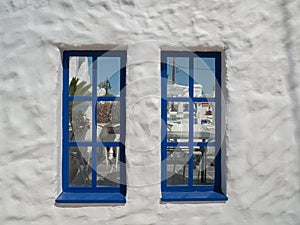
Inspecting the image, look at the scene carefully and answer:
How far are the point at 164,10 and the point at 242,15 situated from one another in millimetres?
802

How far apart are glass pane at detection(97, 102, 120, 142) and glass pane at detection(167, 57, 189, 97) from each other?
0.92 m

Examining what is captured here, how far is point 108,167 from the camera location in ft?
14.9

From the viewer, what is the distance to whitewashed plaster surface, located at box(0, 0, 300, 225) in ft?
9.17

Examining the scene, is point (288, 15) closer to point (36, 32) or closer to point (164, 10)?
point (164, 10)

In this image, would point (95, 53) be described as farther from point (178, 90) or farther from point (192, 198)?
point (192, 198)

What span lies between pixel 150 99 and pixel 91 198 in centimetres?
117

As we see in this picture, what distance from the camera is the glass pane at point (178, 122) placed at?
4.01 meters

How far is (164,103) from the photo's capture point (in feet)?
9.77

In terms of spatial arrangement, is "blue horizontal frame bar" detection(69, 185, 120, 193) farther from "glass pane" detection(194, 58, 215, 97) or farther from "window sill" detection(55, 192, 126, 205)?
"glass pane" detection(194, 58, 215, 97)

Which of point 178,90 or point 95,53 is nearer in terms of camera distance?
point 95,53

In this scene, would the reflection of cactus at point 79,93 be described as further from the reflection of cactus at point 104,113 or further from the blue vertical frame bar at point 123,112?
the blue vertical frame bar at point 123,112

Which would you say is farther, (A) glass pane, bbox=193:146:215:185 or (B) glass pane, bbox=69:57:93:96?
(B) glass pane, bbox=69:57:93:96

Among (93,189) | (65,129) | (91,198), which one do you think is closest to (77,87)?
(65,129)

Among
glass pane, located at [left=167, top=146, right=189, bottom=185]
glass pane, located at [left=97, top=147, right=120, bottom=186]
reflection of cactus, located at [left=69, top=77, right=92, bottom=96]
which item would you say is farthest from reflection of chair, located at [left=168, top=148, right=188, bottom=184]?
reflection of cactus, located at [left=69, top=77, right=92, bottom=96]
